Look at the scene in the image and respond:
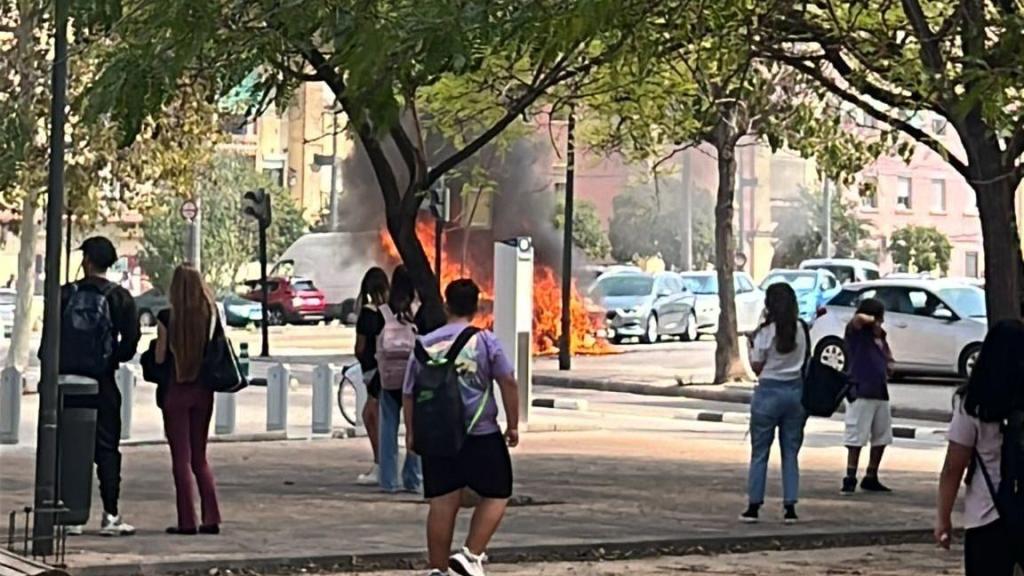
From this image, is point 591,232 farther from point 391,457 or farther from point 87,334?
point 87,334

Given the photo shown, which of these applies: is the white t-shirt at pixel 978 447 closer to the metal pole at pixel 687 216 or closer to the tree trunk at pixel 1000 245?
the tree trunk at pixel 1000 245

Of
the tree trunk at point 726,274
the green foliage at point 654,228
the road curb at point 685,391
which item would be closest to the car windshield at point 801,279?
the green foliage at point 654,228

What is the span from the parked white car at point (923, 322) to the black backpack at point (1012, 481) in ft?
75.4

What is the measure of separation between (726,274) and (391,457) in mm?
16664

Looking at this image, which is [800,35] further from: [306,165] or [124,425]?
[306,165]

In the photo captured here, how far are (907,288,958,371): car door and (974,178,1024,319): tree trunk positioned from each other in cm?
1730

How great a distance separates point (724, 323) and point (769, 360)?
17463 mm

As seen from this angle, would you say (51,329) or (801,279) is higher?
(801,279)

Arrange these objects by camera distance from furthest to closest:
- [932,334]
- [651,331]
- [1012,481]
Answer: [651,331] < [932,334] < [1012,481]

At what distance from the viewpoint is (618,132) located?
25.6 metres

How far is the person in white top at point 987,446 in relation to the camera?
745 cm

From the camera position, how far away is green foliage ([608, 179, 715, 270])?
65.8 m

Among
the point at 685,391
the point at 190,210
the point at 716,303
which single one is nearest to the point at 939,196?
the point at 716,303

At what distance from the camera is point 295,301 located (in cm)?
5672
